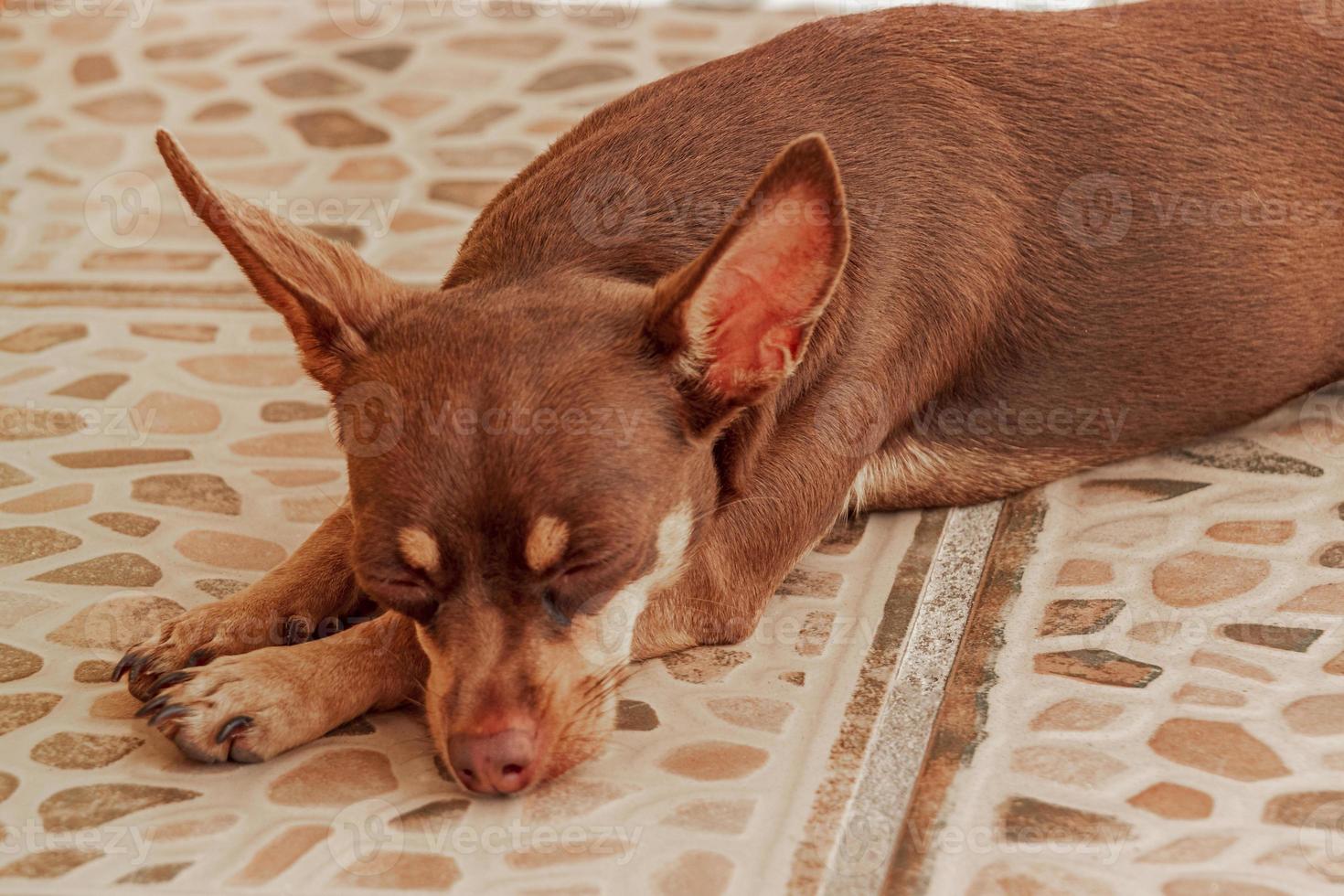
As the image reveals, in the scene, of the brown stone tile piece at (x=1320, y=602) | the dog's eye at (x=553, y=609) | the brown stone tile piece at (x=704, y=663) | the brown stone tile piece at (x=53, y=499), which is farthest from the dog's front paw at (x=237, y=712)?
the brown stone tile piece at (x=1320, y=602)

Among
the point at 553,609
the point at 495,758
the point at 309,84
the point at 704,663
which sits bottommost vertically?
the point at 704,663

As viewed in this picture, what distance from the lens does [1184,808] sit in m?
3.32

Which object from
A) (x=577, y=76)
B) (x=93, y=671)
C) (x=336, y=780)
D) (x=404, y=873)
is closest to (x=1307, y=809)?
(x=404, y=873)

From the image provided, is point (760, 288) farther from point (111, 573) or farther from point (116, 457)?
point (116, 457)

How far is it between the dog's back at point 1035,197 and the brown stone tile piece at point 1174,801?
49.4 inches

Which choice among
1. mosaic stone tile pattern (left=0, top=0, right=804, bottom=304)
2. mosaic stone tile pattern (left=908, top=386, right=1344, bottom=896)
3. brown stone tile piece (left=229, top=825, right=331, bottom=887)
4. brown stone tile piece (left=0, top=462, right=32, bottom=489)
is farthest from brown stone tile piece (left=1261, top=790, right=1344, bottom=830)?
mosaic stone tile pattern (left=0, top=0, right=804, bottom=304)

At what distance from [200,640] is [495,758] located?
101 cm

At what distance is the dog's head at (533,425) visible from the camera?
10.6 ft

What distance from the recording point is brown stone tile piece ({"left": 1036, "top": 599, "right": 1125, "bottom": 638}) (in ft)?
13.1

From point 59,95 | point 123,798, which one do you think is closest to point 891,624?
point 123,798

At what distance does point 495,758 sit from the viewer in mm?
3227

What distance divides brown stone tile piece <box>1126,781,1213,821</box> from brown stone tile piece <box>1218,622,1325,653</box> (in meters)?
0.66

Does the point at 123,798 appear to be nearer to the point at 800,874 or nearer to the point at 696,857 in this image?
A: the point at 696,857

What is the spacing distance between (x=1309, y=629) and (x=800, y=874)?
1572 mm
